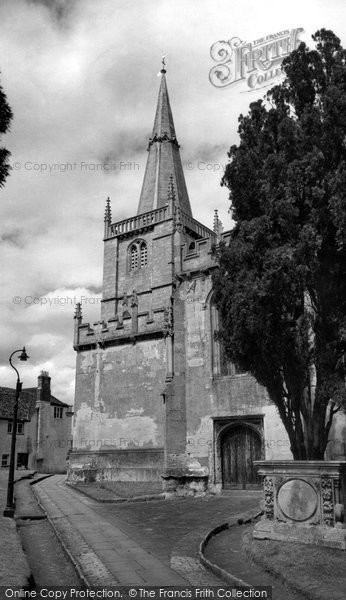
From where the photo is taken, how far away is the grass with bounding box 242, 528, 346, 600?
6323mm

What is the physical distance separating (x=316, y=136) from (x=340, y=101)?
0.76 meters

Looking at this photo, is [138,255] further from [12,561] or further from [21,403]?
[12,561]

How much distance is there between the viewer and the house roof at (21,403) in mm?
46469

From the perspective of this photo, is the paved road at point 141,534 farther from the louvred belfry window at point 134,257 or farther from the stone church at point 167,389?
the louvred belfry window at point 134,257

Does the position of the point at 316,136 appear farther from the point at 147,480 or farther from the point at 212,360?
the point at 147,480

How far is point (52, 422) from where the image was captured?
5097 cm

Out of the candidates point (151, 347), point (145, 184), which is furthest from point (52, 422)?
point (151, 347)

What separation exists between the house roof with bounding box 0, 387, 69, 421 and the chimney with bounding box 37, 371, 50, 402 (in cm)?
93

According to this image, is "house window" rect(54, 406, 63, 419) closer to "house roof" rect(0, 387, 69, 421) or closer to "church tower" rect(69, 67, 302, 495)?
"house roof" rect(0, 387, 69, 421)

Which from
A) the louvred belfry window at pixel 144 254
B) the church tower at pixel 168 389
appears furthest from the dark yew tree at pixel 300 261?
the louvred belfry window at pixel 144 254

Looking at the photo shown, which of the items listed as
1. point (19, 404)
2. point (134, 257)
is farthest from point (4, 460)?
point (134, 257)

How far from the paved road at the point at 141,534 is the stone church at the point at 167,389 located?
1781mm

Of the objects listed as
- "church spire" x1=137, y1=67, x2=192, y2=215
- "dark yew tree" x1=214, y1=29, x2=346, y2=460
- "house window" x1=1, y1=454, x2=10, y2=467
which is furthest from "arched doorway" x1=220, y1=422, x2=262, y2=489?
"house window" x1=1, y1=454, x2=10, y2=467

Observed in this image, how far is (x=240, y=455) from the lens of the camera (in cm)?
1889
